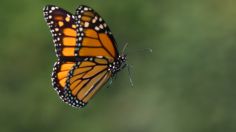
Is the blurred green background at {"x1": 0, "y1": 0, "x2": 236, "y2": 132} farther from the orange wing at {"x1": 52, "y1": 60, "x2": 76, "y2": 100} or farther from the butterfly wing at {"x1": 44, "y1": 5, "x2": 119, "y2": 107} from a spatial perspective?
the orange wing at {"x1": 52, "y1": 60, "x2": 76, "y2": 100}

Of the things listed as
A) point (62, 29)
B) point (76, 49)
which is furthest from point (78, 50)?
point (62, 29)

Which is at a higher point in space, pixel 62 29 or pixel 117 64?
pixel 62 29

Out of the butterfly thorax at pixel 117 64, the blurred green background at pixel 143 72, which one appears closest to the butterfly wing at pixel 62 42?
the butterfly thorax at pixel 117 64

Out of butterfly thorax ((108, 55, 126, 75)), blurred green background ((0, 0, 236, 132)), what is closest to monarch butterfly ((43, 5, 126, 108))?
butterfly thorax ((108, 55, 126, 75))

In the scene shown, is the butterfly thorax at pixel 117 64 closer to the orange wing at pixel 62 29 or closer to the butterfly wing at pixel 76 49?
the butterfly wing at pixel 76 49

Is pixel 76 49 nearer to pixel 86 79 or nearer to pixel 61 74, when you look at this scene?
pixel 61 74

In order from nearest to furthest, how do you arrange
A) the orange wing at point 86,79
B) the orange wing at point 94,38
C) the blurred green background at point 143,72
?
the orange wing at point 94,38, the orange wing at point 86,79, the blurred green background at point 143,72

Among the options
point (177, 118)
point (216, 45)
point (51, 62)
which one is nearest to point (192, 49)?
point (216, 45)
